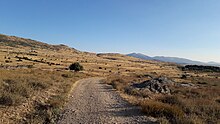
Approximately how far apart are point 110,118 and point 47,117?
3.09 m

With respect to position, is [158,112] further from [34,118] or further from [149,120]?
[34,118]

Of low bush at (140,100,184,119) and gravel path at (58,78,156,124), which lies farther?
low bush at (140,100,184,119)

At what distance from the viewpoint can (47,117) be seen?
11.5 metres

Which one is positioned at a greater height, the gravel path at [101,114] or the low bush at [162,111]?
the low bush at [162,111]

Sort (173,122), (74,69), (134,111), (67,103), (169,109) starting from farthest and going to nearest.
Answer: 1. (74,69)
2. (67,103)
3. (134,111)
4. (169,109)
5. (173,122)

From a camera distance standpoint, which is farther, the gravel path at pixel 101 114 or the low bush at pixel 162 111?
the low bush at pixel 162 111

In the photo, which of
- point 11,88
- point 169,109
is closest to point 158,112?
point 169,109

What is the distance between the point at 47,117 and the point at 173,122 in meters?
5.98

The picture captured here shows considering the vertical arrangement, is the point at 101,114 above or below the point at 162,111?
below

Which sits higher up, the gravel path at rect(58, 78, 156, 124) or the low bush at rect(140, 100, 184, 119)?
the low bush at rect(140, 100, 184, 119)

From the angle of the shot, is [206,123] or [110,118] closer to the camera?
[206,123]

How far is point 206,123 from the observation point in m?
10.7

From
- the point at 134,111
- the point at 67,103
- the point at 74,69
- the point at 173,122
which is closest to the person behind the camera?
the point at 173,122

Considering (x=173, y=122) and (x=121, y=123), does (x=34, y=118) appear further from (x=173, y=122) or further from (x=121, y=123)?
(x=173, y=122)
